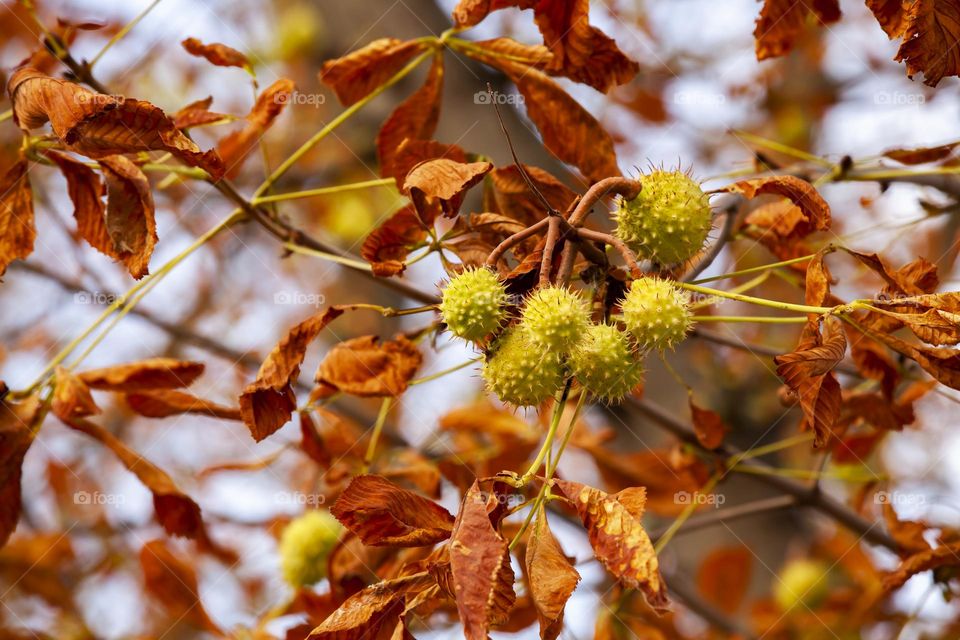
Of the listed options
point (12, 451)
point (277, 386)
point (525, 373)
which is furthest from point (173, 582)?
point (525, 373)

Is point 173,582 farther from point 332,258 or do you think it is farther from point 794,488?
point 794,488

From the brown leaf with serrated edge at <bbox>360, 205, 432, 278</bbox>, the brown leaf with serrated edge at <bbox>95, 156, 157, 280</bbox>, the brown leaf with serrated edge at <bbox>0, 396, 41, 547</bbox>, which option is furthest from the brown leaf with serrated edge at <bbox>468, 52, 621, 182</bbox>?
the brown leaf with serrated edge at <bbox>0, 396, 41, 547</bbox>

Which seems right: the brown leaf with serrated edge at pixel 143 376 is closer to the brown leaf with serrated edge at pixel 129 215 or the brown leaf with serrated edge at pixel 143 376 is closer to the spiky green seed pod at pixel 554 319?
the brown leaf with serrated edge at pixel 129 215

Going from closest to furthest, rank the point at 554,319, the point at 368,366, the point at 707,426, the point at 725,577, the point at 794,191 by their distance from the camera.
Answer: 1. the point at 554,319
2. the point at 794,191
3. the point at 368,366
4. the point at 707,426
5. the point at 725,577

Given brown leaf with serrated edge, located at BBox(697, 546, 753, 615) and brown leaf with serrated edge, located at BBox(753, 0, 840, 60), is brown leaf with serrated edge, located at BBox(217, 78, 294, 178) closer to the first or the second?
brown leaf with serrated edge, located at BBox(753, 0, 840, 60)

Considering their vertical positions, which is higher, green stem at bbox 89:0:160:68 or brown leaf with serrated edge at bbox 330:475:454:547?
green stem at bbox 89:0:160:68

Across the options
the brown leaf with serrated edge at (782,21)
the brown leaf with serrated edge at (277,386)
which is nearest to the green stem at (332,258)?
the brown leaf with serrated edge at (277,386)
